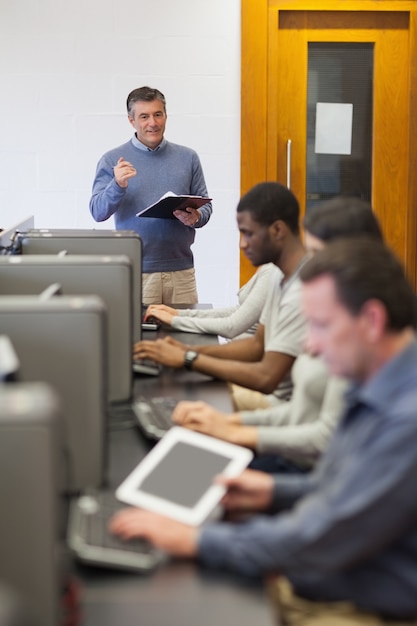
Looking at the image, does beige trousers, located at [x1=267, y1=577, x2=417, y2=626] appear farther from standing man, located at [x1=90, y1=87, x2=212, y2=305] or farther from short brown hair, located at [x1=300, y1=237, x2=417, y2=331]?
standing man, located at [x1=90, y1=87, x2=212, y2=305]

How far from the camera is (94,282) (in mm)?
2352

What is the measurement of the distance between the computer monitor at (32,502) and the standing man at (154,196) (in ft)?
10.2

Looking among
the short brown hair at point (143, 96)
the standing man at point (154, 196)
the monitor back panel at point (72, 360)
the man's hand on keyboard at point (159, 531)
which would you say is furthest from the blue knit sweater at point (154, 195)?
the man's hand on keyboard at point (159, 531)

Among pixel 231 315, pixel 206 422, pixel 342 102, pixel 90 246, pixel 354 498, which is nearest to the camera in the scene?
pixel 354 498

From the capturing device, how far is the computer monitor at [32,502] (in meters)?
1.19

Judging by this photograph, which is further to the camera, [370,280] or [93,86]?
[93,86]

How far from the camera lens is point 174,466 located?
68.7 inches

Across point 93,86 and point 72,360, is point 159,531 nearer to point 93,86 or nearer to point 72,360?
point 72,360

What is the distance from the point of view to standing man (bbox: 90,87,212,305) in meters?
4.37

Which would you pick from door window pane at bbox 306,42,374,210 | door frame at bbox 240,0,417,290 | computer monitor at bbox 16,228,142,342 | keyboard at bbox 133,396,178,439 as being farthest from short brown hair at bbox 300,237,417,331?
door window pane at bbox 306,42,374,210

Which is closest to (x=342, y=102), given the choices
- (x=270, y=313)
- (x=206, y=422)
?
(x=270, y=313)

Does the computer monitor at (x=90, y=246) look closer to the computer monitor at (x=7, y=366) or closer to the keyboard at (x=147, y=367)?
the keyboard at (x=147, y=367)

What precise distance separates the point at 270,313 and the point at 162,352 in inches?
12.8

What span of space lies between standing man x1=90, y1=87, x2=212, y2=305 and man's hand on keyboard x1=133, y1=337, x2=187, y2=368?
1478 millimetres
